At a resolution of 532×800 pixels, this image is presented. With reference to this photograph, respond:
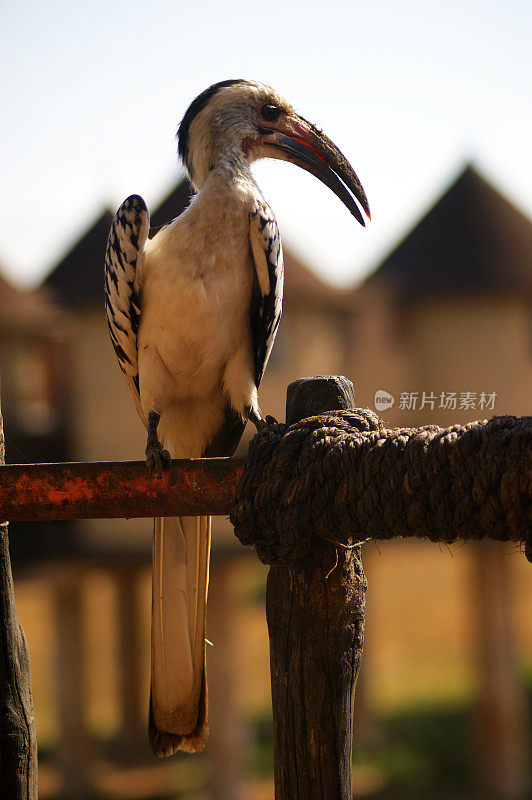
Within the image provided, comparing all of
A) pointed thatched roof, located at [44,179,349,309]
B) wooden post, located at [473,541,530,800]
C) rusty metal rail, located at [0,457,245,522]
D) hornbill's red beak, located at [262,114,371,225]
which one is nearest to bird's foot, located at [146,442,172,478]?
rusty metal rail, located at [0,457,245,522]

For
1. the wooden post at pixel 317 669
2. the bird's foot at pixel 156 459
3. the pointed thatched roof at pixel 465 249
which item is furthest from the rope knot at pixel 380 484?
the pointed thatched roof at pixel 465 249

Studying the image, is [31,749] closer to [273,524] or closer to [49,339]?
[273,524]

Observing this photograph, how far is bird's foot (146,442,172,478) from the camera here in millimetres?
992

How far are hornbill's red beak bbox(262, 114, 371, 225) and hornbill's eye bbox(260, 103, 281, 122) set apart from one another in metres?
0.02

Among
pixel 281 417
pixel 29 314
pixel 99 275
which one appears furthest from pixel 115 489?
pixel 99 275

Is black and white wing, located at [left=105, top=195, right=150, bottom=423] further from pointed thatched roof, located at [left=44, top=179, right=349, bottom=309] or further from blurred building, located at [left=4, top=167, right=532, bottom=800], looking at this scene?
pointed thatched roof, located at [left=44, top=179, right=349, bottom=309]

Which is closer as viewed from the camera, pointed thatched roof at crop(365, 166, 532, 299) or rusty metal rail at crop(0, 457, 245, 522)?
rusty metal rail at crop(0, 457, 245, 522)

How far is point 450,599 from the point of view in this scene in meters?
10.3

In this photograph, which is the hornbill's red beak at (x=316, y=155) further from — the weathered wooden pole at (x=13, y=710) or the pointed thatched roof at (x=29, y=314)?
the pointed thatched roof at (x=29, y=314)

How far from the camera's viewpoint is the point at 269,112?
1.93 meters

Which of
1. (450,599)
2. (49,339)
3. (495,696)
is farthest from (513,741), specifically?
(49,339)

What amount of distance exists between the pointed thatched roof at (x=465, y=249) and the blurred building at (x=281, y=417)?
0.02 meters

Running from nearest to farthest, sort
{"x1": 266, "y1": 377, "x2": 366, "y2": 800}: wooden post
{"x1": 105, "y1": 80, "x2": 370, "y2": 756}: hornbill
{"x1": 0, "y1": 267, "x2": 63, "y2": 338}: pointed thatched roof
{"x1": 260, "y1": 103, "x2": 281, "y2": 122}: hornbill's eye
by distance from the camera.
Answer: {"x1": 266, "y1": 377, "x2": 366, "y2": 800}: wooden post, {"x1": 105, "y1": 80, "x2": 370, "y2": 756}: hornbill, {"x1": 260, "y1": 103, "x2": 281, "y2": 122}: hornbill's eye, {"x1": 0, "y1": 267, "x2": 63, "y2": 338}: pointed thatched roof

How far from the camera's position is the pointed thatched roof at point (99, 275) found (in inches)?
229
